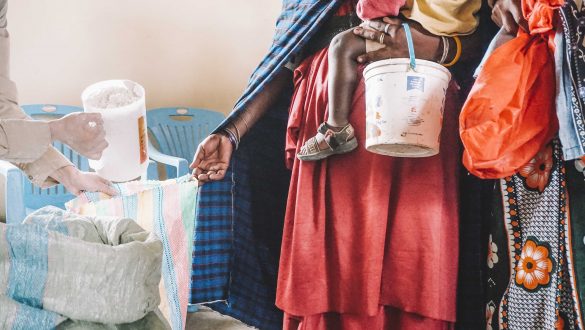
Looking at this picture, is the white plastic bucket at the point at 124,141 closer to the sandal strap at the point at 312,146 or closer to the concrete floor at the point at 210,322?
the concrete floor at the point at 210,322

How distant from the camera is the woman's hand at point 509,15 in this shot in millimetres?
1275

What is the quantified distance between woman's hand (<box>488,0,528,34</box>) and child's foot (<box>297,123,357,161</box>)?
0.41 meters

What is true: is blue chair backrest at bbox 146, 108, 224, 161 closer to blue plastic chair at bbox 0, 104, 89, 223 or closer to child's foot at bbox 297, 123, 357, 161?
blue plastic chair at bbox 0, 104, 89, 223

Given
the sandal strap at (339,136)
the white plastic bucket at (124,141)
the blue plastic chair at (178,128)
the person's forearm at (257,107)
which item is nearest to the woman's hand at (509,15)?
the sandal strap at (339,136)

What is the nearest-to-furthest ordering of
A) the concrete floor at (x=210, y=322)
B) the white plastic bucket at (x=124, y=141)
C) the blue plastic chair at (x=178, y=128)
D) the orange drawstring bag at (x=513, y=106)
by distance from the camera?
the orange drawstring bag at (x=513, y=106) < the white plastic bucket at (x=124, y=141) < the concrete floor at (x=210, y=322) < the blue plastic chair at (x=178, y=128)

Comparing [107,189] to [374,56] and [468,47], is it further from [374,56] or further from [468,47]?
[468,47]

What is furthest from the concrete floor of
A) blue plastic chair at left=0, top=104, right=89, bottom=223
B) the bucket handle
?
the bucket handle

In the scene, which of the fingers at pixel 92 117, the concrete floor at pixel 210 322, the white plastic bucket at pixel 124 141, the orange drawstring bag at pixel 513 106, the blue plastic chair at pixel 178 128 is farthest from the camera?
the blue plastic chair at pixel 178 128

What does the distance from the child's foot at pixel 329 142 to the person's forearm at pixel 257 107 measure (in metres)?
0.31

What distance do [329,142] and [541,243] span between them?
519 millimetres

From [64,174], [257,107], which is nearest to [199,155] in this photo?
[257,107]

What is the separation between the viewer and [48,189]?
3.04m

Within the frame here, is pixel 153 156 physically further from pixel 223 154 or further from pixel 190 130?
pixel 223 154

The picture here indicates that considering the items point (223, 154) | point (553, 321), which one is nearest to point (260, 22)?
point (223, 154)
